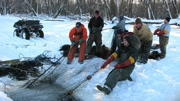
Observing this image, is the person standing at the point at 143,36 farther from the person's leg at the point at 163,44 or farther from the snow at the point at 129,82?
the person's leg at the point at 163,44

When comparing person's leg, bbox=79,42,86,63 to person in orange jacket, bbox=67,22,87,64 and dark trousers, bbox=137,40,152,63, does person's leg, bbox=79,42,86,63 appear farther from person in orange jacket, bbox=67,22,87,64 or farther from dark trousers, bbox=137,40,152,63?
dark trousers, bbox=137,40,152,63

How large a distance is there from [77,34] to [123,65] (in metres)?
2.92

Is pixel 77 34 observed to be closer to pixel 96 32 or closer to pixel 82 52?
pixel 82 52

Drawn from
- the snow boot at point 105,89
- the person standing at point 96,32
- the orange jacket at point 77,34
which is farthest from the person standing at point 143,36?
the snow boot at point 105,89

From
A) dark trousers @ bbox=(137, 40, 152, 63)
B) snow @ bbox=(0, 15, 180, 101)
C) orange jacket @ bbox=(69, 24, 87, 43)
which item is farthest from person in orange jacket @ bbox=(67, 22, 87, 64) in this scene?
dark trousers @ bbox=(137, 40, 152, 63)

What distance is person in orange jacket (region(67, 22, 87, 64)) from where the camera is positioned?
355 inches

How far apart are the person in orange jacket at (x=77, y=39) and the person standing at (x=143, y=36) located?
161 centimetres

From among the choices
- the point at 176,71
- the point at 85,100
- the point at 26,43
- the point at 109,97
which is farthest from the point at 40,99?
the point at 26,43

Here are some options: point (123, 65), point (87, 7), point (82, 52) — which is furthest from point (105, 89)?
point (87, 7)

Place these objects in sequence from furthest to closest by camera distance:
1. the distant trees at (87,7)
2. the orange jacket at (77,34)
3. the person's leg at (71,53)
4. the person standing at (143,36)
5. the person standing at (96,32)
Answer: the distant trees at (87,7), the person standing at (96,32), the orange jacket at (77,34), the person's leg at (71,53), the person standing at (143,36)

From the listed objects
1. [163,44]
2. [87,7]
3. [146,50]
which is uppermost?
[87,7]

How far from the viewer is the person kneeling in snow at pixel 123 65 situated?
654 cm

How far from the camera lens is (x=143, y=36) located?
8.78 m

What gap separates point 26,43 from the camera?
12797 millimetres
